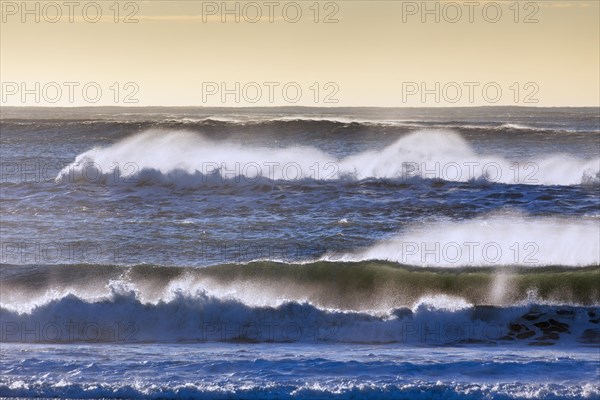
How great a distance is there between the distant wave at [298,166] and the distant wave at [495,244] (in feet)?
15.4

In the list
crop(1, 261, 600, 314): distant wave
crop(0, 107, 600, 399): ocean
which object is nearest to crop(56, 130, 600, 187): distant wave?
crop(0, 107, 600, 399): ocean

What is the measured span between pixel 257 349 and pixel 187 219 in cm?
842

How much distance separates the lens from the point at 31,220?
1803cm

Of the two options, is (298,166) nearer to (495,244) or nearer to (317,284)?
(495,244)

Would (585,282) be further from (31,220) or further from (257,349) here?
(31,220)

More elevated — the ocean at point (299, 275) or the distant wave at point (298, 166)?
the distant wave at point (298, 166)

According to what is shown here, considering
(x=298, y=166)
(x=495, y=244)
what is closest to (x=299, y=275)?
(x=495, y=244)

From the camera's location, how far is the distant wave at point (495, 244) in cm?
1405

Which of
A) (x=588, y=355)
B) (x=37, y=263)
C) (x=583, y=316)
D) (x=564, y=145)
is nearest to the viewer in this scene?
(x=588, y=355)

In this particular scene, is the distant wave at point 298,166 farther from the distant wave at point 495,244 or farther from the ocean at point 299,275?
the distant wave at point 495,244

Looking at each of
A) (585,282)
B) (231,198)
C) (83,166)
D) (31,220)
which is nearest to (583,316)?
(585,282)

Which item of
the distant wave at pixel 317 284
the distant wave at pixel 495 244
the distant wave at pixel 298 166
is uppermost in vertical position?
the distant wave at pixel 298 166

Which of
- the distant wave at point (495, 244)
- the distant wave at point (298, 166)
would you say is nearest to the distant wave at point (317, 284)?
the distant wave at point (495, 244)

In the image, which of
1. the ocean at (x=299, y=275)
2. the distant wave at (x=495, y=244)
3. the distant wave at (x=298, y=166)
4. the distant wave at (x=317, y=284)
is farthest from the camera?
the distant wave at (x=298, y=166)
